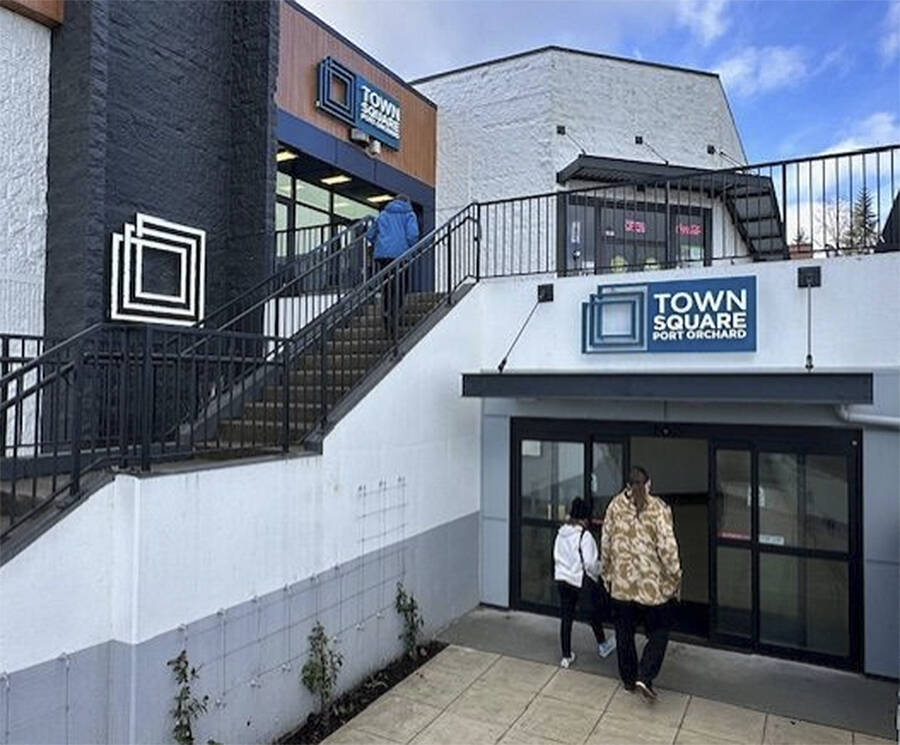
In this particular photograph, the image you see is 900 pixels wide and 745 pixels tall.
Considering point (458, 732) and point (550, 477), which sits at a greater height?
point (550, 477)

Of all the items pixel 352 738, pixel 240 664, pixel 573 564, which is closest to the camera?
pixel 240 664

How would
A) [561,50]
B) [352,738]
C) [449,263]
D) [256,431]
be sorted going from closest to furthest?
[352,738], [256,431], [449,263], [561,50]

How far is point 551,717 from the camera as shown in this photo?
501cm

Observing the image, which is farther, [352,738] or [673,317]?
[673,317]

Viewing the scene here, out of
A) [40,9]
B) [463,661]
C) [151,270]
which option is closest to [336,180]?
[151,270]

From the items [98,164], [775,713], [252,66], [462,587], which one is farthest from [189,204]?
[775,713]

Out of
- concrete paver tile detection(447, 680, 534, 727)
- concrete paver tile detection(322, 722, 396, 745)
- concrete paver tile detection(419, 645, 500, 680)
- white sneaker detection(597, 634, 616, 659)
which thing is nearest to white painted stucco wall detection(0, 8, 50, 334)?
concrete paver tile detection(322, 722, 396, 745)

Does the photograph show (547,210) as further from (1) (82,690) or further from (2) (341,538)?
(1) (82,690)

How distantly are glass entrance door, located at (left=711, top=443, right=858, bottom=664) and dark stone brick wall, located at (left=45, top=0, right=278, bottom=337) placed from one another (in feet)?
19.6

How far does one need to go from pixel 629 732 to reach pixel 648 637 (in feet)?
2.61

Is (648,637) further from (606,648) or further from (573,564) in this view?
(606,648)

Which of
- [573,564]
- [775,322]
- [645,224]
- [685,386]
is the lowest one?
[573,564]

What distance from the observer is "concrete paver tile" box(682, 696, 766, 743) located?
15.7 ft

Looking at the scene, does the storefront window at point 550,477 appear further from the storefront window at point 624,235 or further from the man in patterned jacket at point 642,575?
the storefront window at point 624,235
